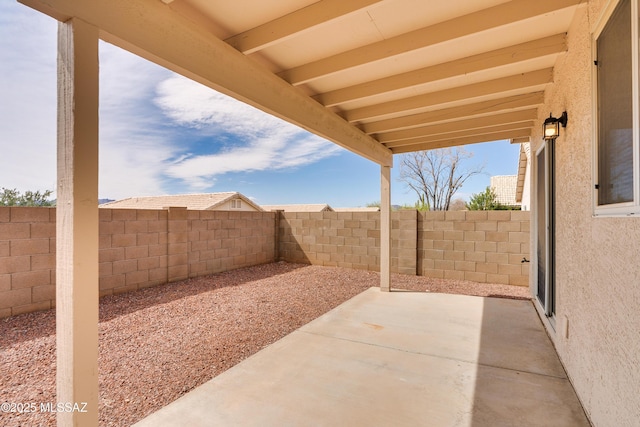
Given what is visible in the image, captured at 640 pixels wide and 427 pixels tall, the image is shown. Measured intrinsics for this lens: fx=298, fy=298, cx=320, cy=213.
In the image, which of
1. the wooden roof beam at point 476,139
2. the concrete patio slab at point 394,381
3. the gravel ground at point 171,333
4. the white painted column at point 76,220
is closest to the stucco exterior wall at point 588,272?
the concrete patio slab at point 394,381

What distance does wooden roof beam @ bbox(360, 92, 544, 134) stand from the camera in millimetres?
3654

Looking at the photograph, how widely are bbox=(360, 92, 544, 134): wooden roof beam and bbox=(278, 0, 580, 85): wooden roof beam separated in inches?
68.7

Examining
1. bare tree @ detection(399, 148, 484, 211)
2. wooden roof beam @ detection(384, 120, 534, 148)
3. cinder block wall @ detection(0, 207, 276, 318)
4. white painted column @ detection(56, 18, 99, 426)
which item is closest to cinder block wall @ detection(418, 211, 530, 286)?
wooden roof beam @ detection(384, 120, 534, 148)

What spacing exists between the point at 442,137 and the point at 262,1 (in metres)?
3.95

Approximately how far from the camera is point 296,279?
677cm

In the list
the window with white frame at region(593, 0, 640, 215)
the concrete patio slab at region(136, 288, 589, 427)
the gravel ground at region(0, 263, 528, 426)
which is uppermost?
the window with white frame at region(593, 0, 640, 215)

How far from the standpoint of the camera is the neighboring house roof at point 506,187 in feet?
64.3

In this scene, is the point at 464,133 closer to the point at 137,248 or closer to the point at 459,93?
the point at 459,93

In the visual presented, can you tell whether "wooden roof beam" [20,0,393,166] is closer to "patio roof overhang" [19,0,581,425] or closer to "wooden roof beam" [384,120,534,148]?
"patio roof overhang" [19,0,581,425]

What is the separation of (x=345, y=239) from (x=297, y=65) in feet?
18.5

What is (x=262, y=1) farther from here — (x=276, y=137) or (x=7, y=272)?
(x=276, y=137)

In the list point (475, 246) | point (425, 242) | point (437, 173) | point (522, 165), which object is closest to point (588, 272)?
point (475, 246)

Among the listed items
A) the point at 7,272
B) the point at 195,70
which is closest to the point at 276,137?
the point at 7,272

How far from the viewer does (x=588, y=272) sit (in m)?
2.02
